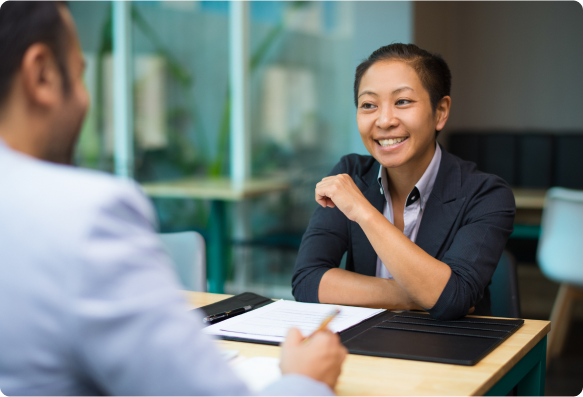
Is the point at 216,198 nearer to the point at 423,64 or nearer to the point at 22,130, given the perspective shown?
the point at 423,64

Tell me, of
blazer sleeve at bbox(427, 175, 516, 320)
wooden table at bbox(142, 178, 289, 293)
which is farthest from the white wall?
blazer sleeve at bbox(427, 175, 516, 320)

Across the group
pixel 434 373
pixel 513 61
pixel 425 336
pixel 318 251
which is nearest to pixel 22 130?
pixel 434 373

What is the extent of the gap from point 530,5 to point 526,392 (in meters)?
4.35

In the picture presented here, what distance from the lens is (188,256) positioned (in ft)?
6.33

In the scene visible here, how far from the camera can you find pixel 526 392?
131 centimetres

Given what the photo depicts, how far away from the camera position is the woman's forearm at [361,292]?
146 cm

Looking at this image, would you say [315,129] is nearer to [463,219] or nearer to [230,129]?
[230,129]

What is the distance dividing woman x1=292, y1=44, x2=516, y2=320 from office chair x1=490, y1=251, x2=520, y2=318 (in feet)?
0.23

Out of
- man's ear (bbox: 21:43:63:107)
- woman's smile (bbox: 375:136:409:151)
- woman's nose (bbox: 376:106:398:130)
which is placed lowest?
woman's smile (bbox: 375:136:409:151)

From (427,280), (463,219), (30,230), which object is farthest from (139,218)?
(463,219)

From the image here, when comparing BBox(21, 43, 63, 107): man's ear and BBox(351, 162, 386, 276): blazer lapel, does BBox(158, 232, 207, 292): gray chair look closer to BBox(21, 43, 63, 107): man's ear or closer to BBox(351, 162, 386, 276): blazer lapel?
BBox(351, 162, 386, 276): blazer lapel

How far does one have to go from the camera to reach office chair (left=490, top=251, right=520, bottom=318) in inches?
65.4

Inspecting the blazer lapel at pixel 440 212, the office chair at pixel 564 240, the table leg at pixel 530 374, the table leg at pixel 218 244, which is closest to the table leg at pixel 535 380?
the table leg at pixel 530 374

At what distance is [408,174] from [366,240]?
23 cm
